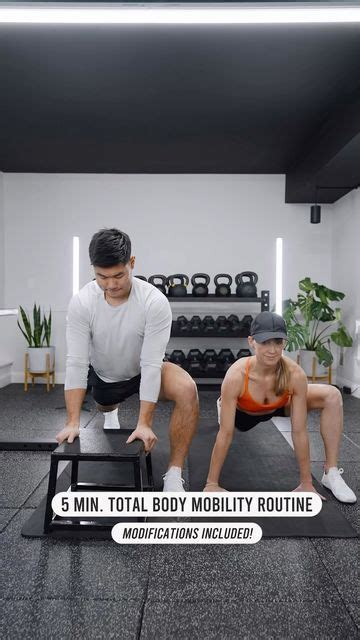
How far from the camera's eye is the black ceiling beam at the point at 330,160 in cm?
339

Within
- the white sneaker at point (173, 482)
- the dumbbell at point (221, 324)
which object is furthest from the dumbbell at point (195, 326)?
the white sneaker at point (173, 482)

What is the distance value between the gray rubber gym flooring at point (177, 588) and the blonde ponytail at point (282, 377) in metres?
0.58

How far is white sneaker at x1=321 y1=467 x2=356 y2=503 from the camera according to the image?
211 centimetres

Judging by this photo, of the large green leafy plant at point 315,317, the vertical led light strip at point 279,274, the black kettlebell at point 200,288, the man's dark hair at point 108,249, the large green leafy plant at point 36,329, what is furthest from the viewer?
the large green leafy plant at point 36,329

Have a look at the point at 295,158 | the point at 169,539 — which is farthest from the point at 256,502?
the point at 295,158

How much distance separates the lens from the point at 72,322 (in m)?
2.09

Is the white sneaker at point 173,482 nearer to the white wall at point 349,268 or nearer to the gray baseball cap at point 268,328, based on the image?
the gray baseball cap at point 268,328

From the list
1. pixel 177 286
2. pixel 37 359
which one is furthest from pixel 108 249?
pixel 37 359

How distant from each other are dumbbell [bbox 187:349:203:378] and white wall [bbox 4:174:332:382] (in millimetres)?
823

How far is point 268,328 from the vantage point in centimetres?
197

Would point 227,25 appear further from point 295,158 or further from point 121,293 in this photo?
point 295,158

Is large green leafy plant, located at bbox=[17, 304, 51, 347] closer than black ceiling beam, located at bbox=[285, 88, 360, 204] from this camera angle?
No

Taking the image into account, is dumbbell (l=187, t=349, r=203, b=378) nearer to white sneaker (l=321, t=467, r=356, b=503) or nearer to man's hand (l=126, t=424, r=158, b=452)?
white sneaker (l=321, t=467, r=356, b=503)

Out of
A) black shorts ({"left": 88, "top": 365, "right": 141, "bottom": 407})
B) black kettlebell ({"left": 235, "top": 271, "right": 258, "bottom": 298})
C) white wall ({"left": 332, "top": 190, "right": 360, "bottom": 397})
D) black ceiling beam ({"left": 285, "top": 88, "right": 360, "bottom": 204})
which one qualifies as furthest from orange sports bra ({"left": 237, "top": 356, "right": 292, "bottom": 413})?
white wall ({"left": 332, "top": 190, "right": 360, "bottom": 397})
